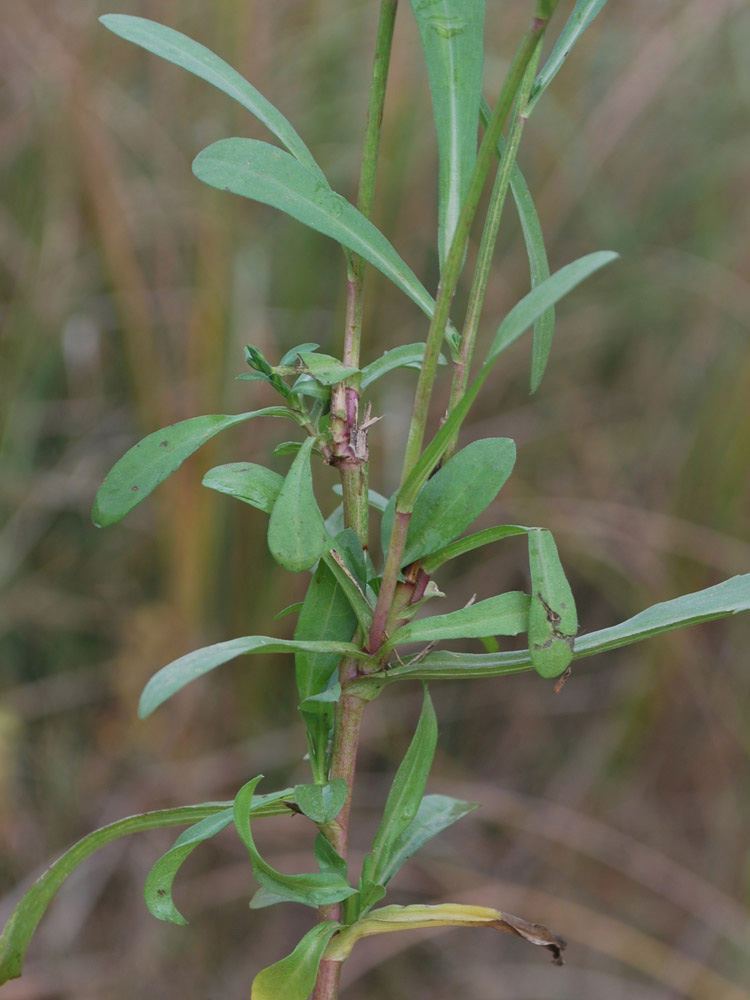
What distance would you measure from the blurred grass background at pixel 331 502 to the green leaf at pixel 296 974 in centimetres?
115

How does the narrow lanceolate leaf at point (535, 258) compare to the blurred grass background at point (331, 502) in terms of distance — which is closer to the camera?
the narrow lanceolate leaf at point (535, 258)

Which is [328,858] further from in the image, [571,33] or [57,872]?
[571,33]

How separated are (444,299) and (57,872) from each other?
11.2 inches

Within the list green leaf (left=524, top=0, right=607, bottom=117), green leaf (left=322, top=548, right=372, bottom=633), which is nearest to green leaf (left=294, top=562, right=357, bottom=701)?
green leaf (left=322, top=548, right=372, bottom=633)

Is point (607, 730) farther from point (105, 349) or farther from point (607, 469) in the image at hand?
point (105, 349)

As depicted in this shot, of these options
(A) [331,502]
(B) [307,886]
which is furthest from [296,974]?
(A) [331,502]

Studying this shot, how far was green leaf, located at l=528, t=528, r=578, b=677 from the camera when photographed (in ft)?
1.24

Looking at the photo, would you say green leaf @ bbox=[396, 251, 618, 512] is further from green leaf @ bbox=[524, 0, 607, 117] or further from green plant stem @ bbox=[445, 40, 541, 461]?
green leaf @ bbox=[524, 0, 607, 117]

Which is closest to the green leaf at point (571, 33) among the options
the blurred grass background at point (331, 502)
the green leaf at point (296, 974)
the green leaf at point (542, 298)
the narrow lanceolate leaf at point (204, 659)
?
the green leaf at point (542, 298)

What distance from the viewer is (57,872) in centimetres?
42

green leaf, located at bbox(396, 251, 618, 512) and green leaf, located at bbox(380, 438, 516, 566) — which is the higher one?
green leaf, located at bbox(396, 251, 618, 512)

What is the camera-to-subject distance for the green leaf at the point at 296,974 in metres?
0.39

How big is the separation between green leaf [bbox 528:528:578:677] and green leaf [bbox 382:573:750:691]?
19 mm

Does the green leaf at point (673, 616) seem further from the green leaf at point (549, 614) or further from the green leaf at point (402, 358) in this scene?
the green leaf at point (402, 358)
